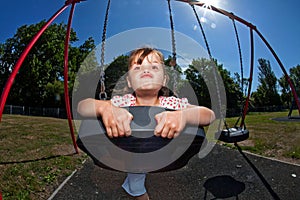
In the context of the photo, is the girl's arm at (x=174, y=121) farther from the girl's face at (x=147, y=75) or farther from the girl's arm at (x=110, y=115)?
the girl's face at (x=147, y=75)

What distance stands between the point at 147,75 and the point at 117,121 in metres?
0.37

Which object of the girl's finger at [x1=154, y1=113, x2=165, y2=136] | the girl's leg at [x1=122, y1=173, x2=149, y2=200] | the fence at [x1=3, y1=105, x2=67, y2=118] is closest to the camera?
the girl's finger at [x1=154, y1=113, x2=165, y2=136]

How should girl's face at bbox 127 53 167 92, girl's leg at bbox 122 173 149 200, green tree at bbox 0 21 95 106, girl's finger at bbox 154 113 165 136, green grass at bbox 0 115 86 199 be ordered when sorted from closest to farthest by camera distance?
girl's finger at bbox 154 113 165 136
girl's face at bbox 127 53 167 92
girl's leg at bbox 122 173 149 200
green grass at bbox 0 115 86 199
green tree at bbox 0 21 95 106

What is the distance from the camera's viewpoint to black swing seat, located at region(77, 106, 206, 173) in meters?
0.82

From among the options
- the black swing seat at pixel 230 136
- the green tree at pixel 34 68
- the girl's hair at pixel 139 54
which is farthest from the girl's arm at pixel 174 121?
the green tree at pixel 34 68

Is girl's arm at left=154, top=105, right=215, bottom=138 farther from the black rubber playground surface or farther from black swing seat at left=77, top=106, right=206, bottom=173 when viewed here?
the black rubber playground surface

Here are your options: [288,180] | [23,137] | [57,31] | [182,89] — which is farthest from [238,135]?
[57,31]

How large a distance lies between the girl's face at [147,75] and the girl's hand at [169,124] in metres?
0.33

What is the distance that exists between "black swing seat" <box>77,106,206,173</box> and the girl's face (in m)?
0.29

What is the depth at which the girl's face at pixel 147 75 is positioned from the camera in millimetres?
1130

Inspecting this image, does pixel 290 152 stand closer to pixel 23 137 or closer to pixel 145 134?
pixel 145 134

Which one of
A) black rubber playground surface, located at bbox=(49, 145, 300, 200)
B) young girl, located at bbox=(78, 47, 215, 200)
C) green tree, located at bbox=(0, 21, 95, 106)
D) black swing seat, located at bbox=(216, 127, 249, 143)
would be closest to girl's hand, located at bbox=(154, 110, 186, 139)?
young girl, located at bbox=(78, 47, 215, 200)

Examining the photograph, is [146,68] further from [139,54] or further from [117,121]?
[117,121]

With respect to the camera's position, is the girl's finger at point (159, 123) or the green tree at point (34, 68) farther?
the green tree at point (34, 68)
